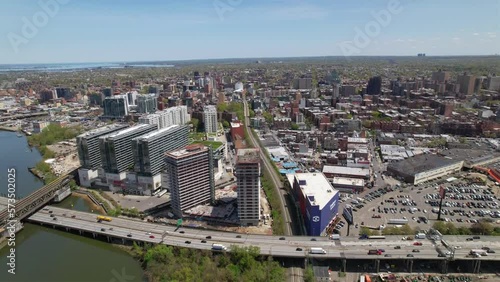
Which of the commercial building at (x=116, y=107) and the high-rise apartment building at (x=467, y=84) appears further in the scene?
the high-rise apartment building at (x=467, y=84)

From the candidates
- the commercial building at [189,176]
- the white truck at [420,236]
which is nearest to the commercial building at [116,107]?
the commercial building at [189,176]

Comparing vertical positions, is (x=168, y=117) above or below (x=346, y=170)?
above

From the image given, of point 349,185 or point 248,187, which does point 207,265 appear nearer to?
point 248,187

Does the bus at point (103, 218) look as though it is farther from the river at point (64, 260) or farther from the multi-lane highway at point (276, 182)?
the multi-lane highway at point (276, 182)

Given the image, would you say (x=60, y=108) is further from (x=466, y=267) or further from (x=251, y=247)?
(x=466, y=267)

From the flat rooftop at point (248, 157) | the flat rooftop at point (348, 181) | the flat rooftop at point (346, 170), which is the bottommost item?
the flat rooftop at point (348, 181)

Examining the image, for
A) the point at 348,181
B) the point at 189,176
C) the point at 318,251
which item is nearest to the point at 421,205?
the point at 348,181
